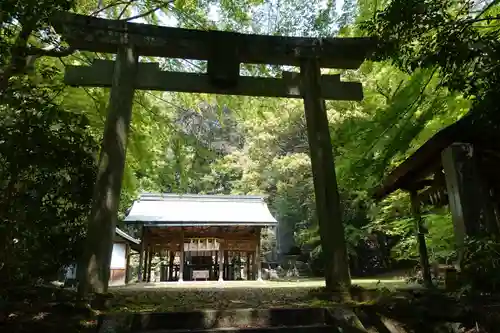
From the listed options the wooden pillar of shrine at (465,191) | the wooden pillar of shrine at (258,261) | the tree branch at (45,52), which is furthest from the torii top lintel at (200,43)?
the wooden pillar of shrine at (258,261)

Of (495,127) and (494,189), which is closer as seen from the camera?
(495,127)

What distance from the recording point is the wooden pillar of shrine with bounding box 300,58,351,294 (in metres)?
4.03

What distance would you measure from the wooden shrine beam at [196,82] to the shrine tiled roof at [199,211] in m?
10.3

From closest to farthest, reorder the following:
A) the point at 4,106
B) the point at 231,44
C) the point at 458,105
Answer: the point at 4,106 < the point at 231,44 < the point at 458,105

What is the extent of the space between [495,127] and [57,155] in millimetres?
4384

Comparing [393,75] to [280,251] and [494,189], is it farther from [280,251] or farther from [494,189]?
[280,251]

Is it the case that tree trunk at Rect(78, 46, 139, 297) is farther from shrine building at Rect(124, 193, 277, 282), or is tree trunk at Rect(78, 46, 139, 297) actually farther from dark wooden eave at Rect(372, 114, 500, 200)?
shrine building at Rect(124, 193, 277, 282)

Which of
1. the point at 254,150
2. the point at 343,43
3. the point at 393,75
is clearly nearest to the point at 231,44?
the point at 343,43

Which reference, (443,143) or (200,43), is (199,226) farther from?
(443,143)

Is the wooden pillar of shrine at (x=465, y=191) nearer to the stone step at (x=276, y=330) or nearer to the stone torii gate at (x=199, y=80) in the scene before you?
the stone torii gate at (x=199, y=80)

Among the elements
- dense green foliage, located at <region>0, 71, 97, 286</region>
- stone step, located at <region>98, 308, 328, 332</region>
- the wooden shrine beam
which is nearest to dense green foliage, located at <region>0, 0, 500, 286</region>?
dense green foliage, located at <region>0, 71, 97, 286</region>

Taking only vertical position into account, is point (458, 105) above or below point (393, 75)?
below

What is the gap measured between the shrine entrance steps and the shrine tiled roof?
11476mm

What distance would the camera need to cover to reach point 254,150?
24.0 meters
